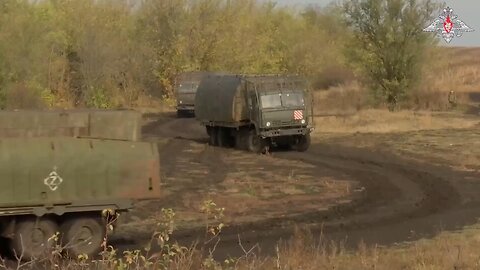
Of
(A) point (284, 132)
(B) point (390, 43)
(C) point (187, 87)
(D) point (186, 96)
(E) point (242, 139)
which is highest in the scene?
(B) point (390, 43)

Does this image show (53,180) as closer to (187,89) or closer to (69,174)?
(69,174)

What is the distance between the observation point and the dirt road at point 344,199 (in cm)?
1496

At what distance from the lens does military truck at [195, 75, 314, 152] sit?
29828 mm

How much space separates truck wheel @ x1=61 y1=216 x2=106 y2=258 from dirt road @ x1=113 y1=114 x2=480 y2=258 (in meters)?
1.27

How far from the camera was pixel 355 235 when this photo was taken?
14.9m

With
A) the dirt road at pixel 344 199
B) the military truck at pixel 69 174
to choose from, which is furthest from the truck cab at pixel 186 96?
the military truck at pixel 69 174

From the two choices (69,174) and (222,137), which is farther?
(222,137)

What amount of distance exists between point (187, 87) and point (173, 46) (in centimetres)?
1619

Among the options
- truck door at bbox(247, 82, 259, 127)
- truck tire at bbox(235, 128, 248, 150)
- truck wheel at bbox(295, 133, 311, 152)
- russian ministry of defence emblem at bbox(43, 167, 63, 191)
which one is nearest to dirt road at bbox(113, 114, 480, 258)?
truck wheel at bbox(295, 133, 311, 152)

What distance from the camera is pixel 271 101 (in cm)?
2988

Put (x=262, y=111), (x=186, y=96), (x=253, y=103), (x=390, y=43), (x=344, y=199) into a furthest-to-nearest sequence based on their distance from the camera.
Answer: (x=186, y=96)
(x=390, y=43)
(x=253, y=103)
(x=262, y=111)
(x=344, y=199)

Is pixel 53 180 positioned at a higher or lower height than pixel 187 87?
lower

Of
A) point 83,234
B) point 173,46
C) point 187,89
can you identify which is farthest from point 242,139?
point 173,46

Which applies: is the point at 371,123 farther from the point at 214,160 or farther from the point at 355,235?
the point at 355,235
